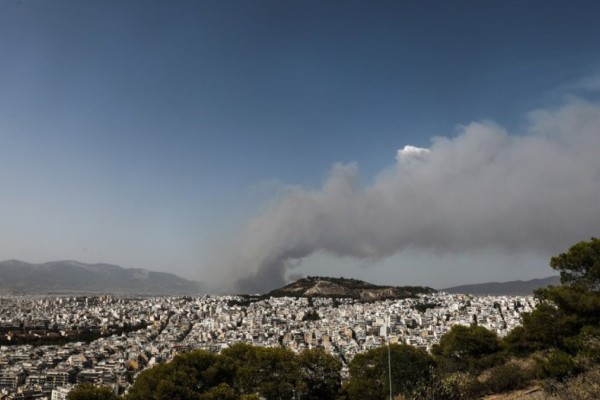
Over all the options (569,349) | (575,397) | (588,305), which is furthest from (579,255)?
(575,397)

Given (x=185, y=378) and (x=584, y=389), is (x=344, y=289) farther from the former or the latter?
(x=584, y=389)

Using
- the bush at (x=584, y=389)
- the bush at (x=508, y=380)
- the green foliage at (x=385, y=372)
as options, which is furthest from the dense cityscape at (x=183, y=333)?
the bush at (x=584, y=389)

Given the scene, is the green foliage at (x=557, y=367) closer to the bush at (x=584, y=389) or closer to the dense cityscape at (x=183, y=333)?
the bush at (x=584, y=389)

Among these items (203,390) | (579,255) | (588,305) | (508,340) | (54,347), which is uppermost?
(579,255)

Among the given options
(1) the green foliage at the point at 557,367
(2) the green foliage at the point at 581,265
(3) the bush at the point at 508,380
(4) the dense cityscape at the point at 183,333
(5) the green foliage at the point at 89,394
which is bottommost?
(4) the dense cityscape at the point at 183,333

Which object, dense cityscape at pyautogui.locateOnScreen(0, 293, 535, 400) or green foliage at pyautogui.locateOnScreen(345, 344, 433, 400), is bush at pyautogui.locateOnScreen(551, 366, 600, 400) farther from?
dense cityscape at pyautogui.locateOnScreen(0, 293, 535, 400)

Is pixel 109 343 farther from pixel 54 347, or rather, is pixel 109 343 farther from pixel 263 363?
pixel 263 363

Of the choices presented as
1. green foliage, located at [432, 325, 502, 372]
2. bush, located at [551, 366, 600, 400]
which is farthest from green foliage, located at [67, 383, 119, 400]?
bush, located at [551, 366, 600, 400]
